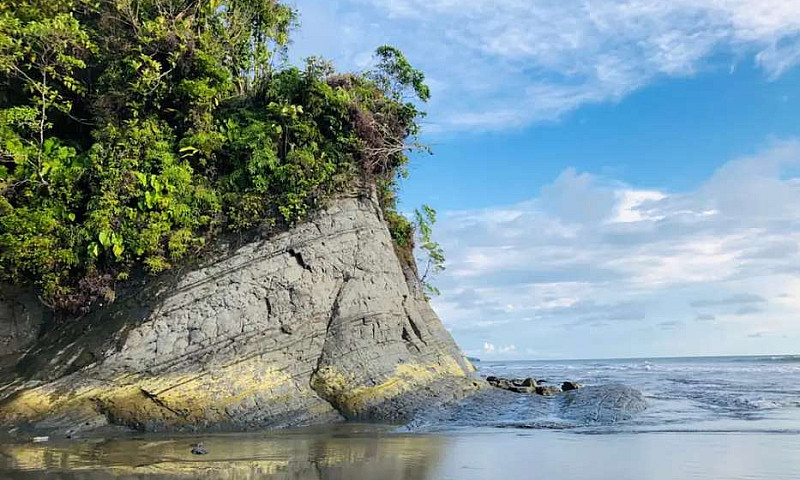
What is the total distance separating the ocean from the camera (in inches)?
284

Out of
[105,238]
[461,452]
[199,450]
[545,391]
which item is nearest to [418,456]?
[461,452]

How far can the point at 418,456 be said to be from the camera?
27.2 feet

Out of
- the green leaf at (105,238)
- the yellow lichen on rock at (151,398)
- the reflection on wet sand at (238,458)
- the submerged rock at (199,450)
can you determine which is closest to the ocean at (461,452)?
the reflection on wet sand at (238,458)

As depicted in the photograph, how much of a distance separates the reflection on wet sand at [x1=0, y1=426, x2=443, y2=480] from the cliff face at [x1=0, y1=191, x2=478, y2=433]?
41.5 inches

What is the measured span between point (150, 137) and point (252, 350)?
4.92 metres

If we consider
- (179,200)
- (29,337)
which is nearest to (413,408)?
(179,200)

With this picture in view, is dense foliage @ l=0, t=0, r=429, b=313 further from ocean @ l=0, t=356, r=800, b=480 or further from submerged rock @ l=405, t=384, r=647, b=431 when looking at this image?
submerged rock @ l=405, t=384, r=647, b=431

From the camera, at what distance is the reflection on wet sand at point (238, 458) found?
7.22 meters

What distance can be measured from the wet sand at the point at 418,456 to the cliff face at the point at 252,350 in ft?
3.10

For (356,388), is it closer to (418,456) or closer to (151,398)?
(151,398)

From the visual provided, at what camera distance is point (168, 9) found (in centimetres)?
1459

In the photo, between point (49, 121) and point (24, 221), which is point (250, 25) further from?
point (24, 221)

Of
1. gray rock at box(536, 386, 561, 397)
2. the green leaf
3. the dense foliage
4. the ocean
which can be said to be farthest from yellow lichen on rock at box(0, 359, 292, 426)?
gray rock at box(536, 386, 561, 397)

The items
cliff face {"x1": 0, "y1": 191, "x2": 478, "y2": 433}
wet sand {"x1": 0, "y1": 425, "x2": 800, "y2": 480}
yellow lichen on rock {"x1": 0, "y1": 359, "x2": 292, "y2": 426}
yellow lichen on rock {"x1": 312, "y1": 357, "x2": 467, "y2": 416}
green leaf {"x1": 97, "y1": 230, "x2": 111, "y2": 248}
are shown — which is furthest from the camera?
yellow lichen on rock {"x1": 312, "y1": 357, "x2": 467, "y2": 416}
